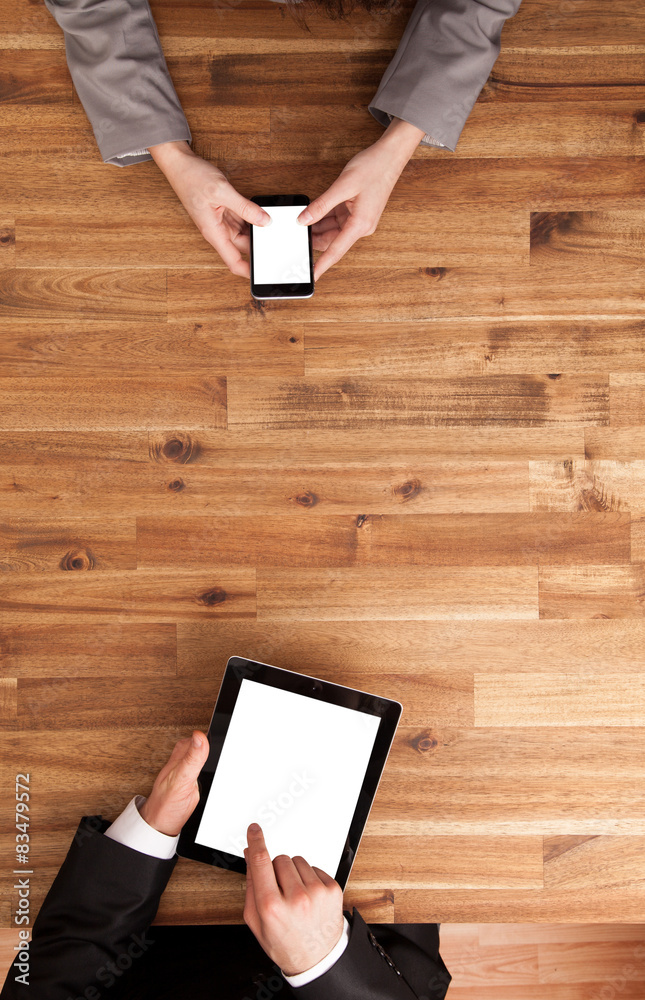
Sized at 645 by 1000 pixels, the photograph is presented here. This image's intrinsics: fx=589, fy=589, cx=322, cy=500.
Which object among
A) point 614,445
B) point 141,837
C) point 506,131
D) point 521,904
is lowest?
point 521,904

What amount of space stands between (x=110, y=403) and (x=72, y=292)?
0.19 meters

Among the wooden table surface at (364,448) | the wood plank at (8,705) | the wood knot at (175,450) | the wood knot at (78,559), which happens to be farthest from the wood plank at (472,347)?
the wood plank at (8,705)

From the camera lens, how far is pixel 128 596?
3.14ft

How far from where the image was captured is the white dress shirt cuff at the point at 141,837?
87 centimetres

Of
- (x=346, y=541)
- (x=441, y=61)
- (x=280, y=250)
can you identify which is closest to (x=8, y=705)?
(x=346, y=541)

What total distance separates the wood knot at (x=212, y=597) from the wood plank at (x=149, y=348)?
0.36m

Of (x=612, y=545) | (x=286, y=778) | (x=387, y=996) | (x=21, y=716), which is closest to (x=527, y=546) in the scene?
(x=612, y=545)

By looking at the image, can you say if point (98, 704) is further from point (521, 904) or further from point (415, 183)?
point (415, 183)

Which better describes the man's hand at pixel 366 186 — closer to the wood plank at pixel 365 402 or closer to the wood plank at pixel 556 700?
the wood plank at pixel 365 402

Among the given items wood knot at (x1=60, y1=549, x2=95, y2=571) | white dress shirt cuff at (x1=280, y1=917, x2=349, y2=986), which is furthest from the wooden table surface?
white dress shirt cuff at (x1=280, y1=917, x2=349, y2=986)

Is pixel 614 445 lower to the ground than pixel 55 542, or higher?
higher

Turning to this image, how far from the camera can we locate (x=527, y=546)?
0.96 meters

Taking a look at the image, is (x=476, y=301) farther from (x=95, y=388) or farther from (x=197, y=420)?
(x=95, y=388)

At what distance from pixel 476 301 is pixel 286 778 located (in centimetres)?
81
